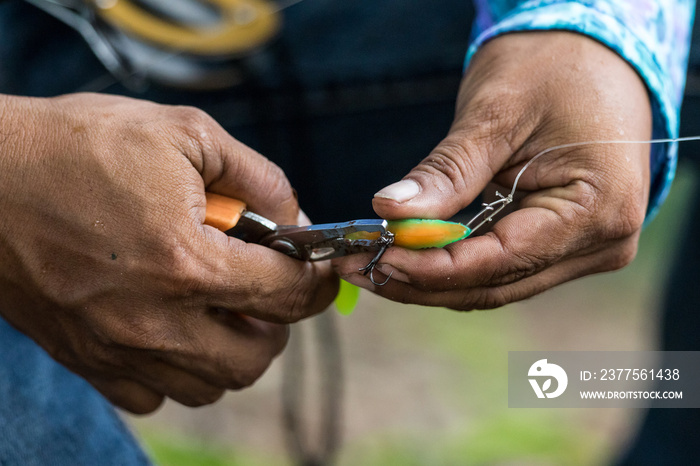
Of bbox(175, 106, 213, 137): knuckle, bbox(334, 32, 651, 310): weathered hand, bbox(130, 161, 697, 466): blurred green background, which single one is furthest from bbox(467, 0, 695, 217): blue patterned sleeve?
bbox(130, 161, 697, 466): blurred green background

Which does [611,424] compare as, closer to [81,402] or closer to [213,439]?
[213,439]

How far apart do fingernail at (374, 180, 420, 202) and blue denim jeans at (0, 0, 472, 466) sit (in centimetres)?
67

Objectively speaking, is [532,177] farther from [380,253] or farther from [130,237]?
[130,237]

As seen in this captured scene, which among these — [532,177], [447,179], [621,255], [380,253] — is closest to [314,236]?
[380,253]

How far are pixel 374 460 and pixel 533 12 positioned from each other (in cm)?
216

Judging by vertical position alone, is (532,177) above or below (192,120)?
above

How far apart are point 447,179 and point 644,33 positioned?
58cm

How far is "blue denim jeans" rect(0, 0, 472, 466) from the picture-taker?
1772 millimetres

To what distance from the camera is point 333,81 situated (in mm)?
1846

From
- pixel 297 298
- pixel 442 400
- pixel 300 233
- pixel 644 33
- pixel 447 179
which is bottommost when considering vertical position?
pixel 442 400
